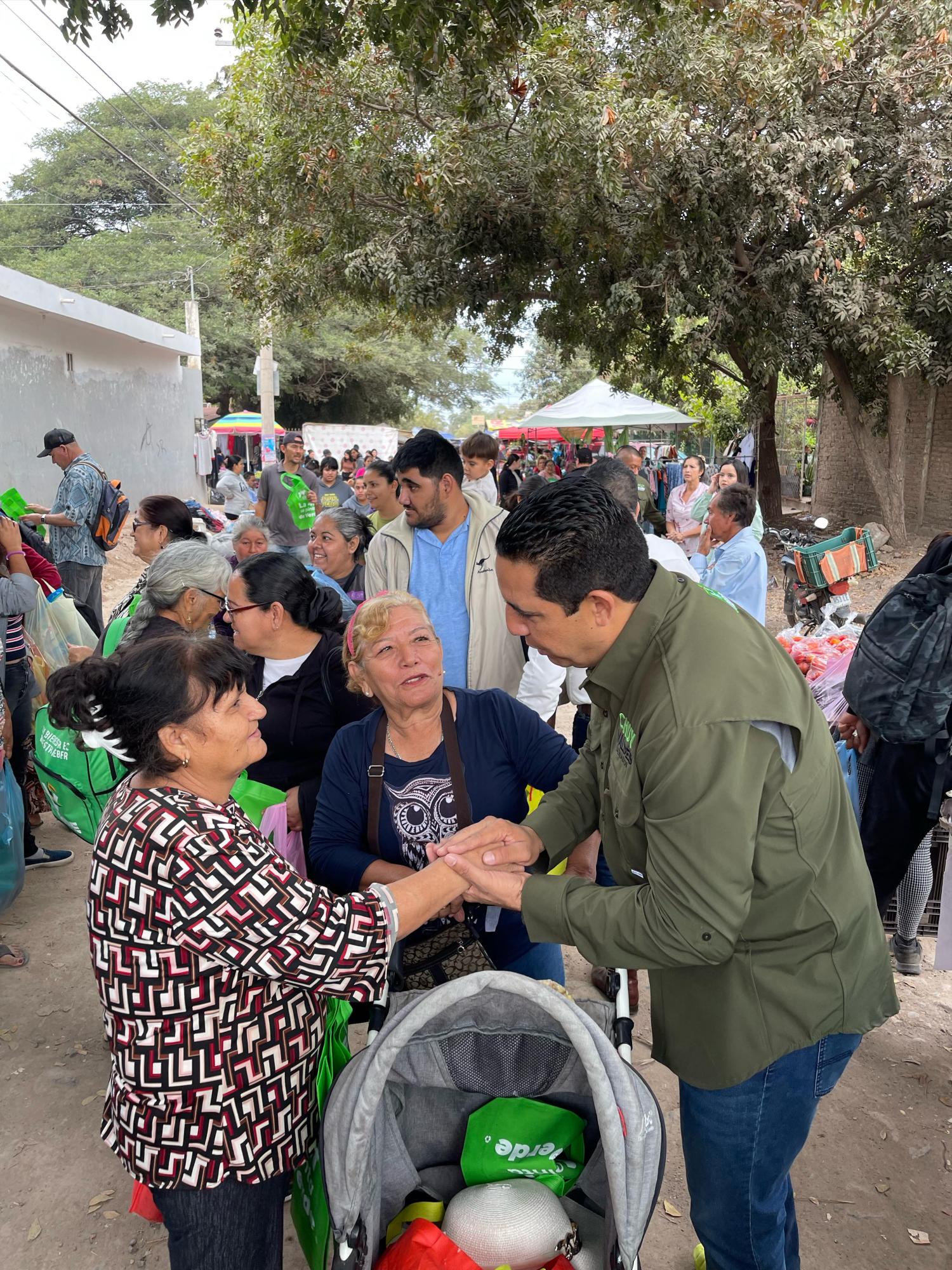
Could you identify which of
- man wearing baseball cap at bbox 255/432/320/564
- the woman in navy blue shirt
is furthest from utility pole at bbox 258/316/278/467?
the woman in navy blue shirt

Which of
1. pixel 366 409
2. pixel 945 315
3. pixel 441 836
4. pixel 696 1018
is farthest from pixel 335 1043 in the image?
pixel 366 409

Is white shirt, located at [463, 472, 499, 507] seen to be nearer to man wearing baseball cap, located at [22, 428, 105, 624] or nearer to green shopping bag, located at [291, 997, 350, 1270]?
man wearing baseball cap, located at [22, 428, 105, 624]

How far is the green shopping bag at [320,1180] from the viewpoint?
2.01 meters

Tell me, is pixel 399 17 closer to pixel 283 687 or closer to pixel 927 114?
pixel 283 687

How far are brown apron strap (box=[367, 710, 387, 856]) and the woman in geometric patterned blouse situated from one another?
0.58 metres

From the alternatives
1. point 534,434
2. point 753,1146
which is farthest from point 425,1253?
point 534,434

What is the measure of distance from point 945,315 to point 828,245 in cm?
196

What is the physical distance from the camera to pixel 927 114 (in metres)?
11.4

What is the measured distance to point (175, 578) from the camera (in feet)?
12.1

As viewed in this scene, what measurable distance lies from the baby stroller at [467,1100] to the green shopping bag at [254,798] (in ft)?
3.02

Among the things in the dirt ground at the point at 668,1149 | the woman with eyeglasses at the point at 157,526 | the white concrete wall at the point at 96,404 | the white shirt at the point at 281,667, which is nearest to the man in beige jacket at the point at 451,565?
the white shirt at the point at 281,667

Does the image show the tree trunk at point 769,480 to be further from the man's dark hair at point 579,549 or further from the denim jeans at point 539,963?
the man's dark hair at point 579,549

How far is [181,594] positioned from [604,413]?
11983mm

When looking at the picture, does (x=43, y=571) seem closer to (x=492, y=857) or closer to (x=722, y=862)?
(x=492, y=857)
